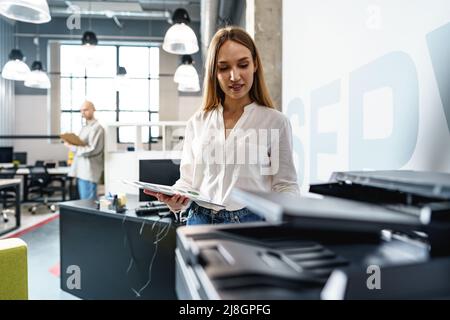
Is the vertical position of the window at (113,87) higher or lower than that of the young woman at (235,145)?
higher

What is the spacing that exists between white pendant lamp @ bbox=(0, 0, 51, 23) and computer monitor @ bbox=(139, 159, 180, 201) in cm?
115

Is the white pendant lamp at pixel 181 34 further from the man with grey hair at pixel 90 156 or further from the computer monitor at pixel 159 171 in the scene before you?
the man with grey hair at pixel 90 156

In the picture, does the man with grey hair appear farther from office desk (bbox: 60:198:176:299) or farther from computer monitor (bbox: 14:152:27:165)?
computer monitor (bbox: 14:152:27:165)

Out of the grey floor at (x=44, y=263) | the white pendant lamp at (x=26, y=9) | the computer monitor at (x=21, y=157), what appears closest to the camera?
the white pendant lamp at (x=26, y=9)

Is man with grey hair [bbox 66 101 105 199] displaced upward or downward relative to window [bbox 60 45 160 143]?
downward

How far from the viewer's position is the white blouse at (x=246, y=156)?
1.19 meters

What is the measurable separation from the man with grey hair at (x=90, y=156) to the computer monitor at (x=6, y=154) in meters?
4.25

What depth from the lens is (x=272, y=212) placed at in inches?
18.9

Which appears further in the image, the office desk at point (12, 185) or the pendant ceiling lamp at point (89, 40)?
the office desk at point (12, 185)

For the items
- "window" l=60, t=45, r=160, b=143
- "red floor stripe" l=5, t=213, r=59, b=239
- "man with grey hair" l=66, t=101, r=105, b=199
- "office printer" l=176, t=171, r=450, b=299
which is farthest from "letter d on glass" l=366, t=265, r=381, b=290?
"window" l=60, t=45, r=160, b=143

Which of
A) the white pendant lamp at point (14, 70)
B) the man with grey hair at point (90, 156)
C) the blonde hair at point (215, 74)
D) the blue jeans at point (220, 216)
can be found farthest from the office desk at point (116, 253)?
the white pendant lamp at point (14, 70)

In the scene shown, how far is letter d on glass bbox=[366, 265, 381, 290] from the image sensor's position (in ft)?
1.52

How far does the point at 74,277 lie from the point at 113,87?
7.49 m
